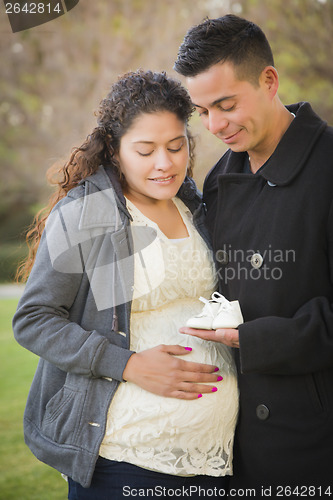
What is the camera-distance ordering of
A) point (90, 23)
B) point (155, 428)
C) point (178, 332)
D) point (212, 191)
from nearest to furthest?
point (155, 428) < point (178, 332) < point (212, 191) < point (90, 23)

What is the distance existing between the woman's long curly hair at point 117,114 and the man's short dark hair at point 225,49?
0.33 ft

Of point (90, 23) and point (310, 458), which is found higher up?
point (90, 23)

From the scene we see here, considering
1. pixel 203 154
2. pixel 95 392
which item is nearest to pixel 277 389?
pixel 95 392

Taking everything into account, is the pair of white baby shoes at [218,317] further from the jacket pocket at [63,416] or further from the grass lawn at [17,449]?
the grass lawn at [17,449]

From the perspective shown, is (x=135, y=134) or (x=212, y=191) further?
(x=212, y=191)

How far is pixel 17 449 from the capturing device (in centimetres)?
386

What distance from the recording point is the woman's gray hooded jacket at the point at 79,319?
1775 mm

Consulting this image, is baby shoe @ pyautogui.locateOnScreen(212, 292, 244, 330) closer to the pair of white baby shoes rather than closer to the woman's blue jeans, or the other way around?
the pair of white baby shoes

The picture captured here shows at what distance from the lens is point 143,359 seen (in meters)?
1.80

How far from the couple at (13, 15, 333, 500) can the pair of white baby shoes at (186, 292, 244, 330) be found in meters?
0.03

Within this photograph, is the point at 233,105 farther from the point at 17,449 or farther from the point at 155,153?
the point at 17,449

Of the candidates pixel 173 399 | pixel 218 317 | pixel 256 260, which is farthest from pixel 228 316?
pixel 173 399

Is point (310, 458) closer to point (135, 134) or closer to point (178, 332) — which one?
point (178, 332)

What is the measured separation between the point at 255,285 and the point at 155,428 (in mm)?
561
